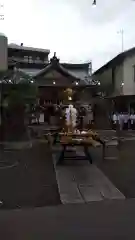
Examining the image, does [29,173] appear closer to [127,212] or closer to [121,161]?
[121,161]

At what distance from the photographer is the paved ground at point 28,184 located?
648cm

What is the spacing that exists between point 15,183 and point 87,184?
150cm

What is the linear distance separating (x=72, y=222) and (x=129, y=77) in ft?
99.1

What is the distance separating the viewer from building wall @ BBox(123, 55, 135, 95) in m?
33.7

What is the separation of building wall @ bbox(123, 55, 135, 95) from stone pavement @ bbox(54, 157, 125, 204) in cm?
2377

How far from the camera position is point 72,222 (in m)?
5.14

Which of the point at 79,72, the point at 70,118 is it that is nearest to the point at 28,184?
the point at 70,118

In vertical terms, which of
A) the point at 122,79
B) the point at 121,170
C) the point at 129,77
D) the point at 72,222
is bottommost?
the point at 72,222

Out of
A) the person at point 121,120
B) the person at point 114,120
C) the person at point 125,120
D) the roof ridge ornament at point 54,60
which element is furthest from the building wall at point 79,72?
the person at point 125,120

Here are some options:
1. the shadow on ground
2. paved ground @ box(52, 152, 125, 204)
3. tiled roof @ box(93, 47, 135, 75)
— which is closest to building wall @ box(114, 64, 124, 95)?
tiled roof @ box(93, 47, 135, 75)

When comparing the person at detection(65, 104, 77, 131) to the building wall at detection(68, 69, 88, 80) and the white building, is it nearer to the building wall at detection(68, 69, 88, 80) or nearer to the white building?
the white building

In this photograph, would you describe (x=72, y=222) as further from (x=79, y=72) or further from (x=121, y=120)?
(x=79, y=72)

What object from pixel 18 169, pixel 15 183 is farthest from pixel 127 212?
pixel 18 169

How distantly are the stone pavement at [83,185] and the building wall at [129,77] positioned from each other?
78.0 feet
